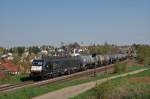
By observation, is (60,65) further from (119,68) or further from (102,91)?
(102,91)

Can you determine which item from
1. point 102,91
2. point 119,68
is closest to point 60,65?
point 119,68

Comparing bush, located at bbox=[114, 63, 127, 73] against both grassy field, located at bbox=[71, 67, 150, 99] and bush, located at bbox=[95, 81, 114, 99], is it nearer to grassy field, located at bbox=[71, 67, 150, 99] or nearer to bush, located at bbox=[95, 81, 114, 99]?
grassy field, located at bbox=[71, 67, 150, 99]

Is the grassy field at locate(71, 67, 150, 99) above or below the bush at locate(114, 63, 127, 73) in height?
below

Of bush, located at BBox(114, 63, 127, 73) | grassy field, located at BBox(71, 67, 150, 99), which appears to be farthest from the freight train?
grassy field, located at BBox(71, 67, 150, 99)

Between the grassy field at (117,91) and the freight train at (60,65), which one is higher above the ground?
the freight train at (60,65)

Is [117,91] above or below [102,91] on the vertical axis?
below

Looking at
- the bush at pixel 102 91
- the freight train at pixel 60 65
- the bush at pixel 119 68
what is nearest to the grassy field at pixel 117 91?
the bush at pixel 102 91

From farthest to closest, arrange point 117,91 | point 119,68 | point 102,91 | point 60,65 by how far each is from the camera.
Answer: point 119,68, point 60,65, point 117,91, point 102,91

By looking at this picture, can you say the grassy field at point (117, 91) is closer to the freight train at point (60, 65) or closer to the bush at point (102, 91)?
the bush at point (102, 91)

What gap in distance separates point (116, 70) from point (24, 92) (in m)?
37.9

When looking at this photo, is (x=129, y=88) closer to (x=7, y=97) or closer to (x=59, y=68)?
(x=59, y=68)

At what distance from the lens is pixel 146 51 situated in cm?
13488

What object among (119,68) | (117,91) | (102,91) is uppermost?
(119,68)

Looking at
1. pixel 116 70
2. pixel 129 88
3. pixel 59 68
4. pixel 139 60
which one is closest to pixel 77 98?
pixel 129 88
